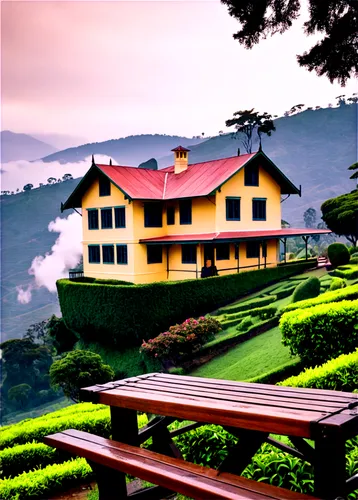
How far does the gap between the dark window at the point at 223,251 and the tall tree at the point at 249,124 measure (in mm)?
4597

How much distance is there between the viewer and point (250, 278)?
20906 mm

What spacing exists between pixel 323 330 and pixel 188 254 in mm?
12232

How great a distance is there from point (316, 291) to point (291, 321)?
21.1 feet

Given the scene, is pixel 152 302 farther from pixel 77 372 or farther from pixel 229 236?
pixel 77 372

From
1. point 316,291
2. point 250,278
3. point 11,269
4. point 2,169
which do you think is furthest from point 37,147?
point 11,269

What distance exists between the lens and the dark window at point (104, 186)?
22672 millimetres

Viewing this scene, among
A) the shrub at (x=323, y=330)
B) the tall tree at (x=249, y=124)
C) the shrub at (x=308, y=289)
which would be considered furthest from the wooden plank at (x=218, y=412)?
the tall tree at (x=249, y=124)

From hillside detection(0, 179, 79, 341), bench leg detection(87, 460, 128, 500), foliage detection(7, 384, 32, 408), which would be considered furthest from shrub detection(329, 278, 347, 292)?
hillside detection(0, 179, 79, 341)

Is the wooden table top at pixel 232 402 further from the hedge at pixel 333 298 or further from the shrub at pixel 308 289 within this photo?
the shrub at pixel 308 289

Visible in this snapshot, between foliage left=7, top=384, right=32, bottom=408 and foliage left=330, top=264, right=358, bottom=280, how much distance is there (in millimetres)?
18462

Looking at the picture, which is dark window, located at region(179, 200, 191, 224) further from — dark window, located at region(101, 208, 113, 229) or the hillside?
the hillside

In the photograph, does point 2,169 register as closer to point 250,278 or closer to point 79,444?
point 250,278

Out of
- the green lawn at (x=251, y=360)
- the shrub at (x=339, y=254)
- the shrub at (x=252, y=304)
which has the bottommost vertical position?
the green lawn at (x=251, y=360)

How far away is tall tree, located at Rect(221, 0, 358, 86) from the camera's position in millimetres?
9062
